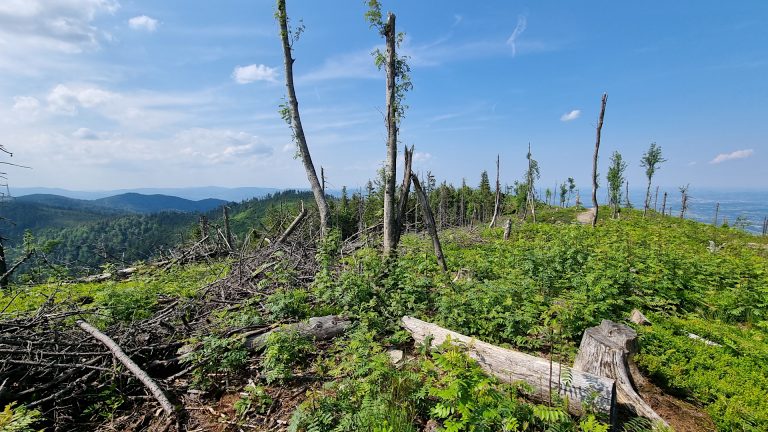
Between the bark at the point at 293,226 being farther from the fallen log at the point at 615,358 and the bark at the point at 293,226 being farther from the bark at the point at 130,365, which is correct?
the fallen log at the point at 615,358

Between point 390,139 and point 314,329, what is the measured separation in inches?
218

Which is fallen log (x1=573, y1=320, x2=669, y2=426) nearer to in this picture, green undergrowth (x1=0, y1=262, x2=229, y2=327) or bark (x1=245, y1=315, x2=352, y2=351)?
bark (x1=245, y1=315, x2=352, y2=351)

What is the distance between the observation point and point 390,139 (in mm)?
9172

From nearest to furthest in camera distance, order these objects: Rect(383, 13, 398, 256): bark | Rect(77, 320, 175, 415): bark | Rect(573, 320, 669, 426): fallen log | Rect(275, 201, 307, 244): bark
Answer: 1. Rect(573, 320, 669, 426): fallen log
2. Rect(77, 320, 175, 415): bark
3. Rect(383, 13, 398, 256): bark
4. Rect(275, 201, 307, 244): bark

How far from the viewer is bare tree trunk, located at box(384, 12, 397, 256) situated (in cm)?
899

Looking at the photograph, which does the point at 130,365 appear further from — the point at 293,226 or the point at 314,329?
the point at 293,226

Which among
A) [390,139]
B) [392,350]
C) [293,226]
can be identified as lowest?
[392,350]

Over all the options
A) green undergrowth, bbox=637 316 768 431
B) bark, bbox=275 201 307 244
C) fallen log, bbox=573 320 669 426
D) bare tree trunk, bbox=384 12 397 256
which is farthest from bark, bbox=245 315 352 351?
bark, bbox=275 201 307 244

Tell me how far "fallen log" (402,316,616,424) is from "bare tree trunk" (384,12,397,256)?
4515 mm

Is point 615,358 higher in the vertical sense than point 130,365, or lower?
higher

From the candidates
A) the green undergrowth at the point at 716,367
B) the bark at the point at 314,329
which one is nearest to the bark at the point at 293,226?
the bark at the point at 314,329

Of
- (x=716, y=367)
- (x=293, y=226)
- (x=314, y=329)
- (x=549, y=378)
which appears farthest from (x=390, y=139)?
(x=716, y=367)

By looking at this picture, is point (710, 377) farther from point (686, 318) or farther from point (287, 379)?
point (287, 379)

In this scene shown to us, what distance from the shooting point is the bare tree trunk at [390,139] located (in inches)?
354
